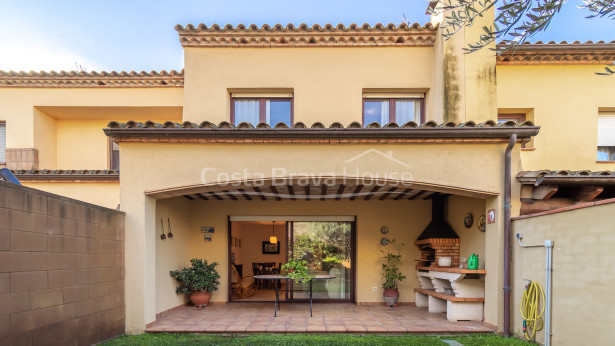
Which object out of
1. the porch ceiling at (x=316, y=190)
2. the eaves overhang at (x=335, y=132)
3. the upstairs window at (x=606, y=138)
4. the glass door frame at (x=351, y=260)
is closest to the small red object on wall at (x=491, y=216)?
the porch ceiling at (x=316, y=190)

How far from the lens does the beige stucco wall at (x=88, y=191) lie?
25.0 ft

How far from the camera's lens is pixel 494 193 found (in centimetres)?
571

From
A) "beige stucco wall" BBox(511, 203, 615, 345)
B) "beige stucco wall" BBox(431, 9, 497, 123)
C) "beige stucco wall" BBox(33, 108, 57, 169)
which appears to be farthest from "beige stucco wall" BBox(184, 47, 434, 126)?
"beige stucco wall" BBox(511, 203, 615, 345)

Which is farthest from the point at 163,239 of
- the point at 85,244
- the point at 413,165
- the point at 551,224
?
the point at 551,224

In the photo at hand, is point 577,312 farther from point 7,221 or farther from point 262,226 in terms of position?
point 262,226

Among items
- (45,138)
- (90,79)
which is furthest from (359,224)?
(45,138)

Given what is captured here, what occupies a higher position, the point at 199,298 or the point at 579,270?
the point at 579,270

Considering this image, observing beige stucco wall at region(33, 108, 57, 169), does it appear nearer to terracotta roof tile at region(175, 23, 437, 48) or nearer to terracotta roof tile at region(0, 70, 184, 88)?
terracotta roof tile at region(0, 70, 184, 88)

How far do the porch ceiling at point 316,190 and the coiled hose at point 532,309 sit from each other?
156cm

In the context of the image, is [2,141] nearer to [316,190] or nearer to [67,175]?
[67,175]

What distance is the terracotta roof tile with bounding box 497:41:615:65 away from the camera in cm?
758

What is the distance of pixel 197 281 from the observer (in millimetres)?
7527

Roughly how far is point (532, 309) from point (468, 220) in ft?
7.54

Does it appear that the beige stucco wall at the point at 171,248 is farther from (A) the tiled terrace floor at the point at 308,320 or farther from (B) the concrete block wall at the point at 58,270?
(B) the concrete block wall at the point at 58,270
